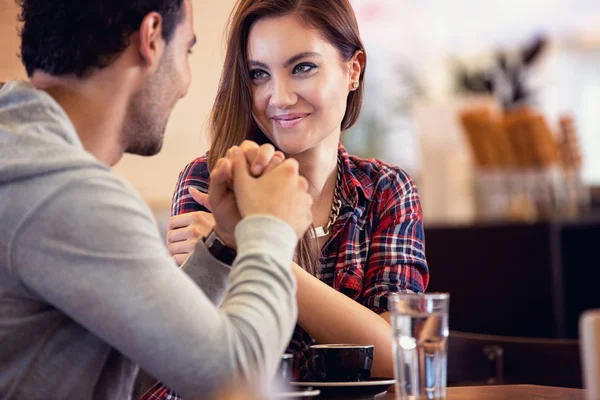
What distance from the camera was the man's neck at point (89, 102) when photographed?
1.06 metres

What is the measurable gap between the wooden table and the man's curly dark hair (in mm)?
566

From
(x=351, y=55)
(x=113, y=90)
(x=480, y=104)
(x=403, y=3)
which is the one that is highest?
(x=403, y=3)

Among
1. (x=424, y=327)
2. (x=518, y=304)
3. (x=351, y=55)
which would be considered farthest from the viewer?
(x=518, y=304)

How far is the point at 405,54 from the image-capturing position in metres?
8.54

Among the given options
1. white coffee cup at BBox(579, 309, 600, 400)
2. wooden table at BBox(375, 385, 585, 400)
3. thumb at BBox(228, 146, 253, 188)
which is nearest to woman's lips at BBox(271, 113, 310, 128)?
thumb at BBox(228, 146, 253, 188)

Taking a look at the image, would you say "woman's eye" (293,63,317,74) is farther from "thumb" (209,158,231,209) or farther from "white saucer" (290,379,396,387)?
"white saucer" (290,379,396,387)

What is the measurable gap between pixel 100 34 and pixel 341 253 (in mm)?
784

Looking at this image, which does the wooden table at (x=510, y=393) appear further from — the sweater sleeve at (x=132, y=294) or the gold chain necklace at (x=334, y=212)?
the gold chain necklace at (x=334, y=212)

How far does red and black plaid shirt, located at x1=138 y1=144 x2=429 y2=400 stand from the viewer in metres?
1.63

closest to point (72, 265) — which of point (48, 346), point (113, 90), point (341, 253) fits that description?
point (48, 346)

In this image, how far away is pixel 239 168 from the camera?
1.10 meters

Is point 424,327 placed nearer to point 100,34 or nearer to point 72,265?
point 72,265

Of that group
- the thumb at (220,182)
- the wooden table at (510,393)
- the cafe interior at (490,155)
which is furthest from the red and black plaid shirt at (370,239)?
the thumb at (220,182)

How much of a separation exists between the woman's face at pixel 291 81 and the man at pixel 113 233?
21.5 inches
